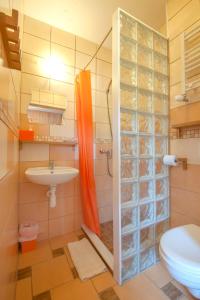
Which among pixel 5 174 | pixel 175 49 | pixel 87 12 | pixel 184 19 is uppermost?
pixel 87 12

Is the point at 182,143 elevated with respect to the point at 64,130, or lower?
lower

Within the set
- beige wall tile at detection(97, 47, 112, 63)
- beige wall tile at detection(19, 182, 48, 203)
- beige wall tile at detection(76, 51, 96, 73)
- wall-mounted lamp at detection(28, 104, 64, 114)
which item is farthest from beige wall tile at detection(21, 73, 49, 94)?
beige wall tile at detection(19, 182, 48, 203)

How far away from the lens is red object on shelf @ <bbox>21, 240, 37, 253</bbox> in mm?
1594

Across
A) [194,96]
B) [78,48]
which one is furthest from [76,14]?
[194,96]

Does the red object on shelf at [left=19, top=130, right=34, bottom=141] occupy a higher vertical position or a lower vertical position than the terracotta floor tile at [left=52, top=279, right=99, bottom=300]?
higher

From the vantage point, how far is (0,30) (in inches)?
21.1

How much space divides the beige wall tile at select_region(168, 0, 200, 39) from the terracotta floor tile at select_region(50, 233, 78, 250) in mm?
2334

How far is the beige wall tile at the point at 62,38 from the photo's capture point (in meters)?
1.91

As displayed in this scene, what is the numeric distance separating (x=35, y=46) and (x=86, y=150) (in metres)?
1.34

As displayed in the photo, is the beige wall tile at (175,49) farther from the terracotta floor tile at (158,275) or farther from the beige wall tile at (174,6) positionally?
the terracotta floor tile at (158,275)

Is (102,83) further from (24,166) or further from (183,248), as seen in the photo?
(183,248)

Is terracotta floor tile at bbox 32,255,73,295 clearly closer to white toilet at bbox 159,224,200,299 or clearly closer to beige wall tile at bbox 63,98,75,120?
white toilet at bbox 159,224,200,299

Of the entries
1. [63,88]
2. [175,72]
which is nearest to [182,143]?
[175,72]

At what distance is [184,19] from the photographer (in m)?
1.31
